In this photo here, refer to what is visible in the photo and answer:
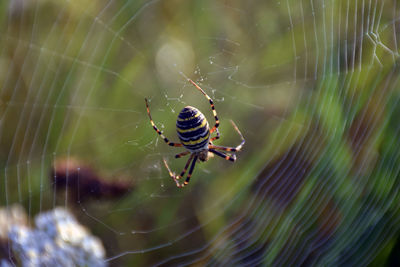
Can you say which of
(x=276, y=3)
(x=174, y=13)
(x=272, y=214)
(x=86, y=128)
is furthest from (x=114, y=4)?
(x=272, y=214)

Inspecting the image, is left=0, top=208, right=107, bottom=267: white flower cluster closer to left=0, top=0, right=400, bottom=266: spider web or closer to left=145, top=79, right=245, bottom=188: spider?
left=0, top=0, right=400, bottom=266: spider web

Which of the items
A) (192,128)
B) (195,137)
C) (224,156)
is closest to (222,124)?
(224,156)

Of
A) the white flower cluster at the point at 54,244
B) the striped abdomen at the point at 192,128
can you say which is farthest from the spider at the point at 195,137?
the white flower cluster at the point at 54,244

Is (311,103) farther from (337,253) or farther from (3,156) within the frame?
(3,156)

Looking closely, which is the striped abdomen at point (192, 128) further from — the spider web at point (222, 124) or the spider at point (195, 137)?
the spider web at point (222, 124)

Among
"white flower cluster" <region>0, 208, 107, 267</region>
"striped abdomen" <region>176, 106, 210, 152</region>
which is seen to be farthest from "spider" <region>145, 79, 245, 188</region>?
"white flower cluster" <region>0, 208, 107, 267</region>

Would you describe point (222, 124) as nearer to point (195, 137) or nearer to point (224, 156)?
point (224, 156)
